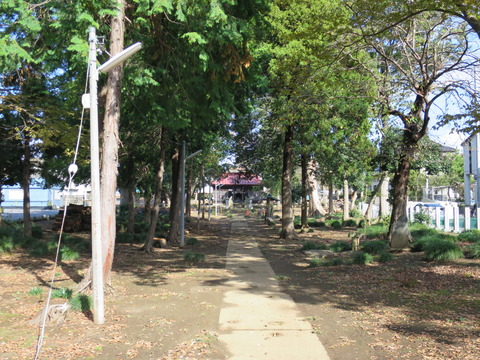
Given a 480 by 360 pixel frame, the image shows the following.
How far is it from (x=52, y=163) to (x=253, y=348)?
544 inches

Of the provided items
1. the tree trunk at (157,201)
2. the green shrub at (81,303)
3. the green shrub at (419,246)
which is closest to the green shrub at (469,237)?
the green shrub at (419,246)

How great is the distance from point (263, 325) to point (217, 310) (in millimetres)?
1115

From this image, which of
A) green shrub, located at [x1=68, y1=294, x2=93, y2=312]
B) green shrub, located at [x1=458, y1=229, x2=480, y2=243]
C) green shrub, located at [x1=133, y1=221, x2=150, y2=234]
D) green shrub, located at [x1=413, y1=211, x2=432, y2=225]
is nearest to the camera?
green shrub, located at [x1=68, y1=294, x2=93, y2=312]

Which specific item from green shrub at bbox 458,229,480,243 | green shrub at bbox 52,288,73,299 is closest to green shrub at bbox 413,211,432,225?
green shrub at bbox 458,229,480,243

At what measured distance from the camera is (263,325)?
650cm

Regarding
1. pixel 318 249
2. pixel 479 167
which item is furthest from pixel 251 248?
pixel 479 167

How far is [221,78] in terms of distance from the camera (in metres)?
10.4

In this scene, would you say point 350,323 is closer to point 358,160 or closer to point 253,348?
point 253,348

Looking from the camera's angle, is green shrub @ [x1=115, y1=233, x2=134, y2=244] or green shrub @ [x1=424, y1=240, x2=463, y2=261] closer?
green shrub @ [x1=424, y1=240, x2=463, y2=261]

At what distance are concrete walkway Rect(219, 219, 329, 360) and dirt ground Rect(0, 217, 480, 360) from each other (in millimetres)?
186

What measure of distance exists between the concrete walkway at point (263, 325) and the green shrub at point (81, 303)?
219cm

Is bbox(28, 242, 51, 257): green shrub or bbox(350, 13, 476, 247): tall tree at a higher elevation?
bbox(350, 13, 476, 247): tall tree

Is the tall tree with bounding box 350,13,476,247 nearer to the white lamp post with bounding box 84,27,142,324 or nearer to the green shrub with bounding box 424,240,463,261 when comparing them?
the green shrub with bounding box 424,240,463,261

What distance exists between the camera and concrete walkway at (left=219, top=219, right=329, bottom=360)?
5.36m
